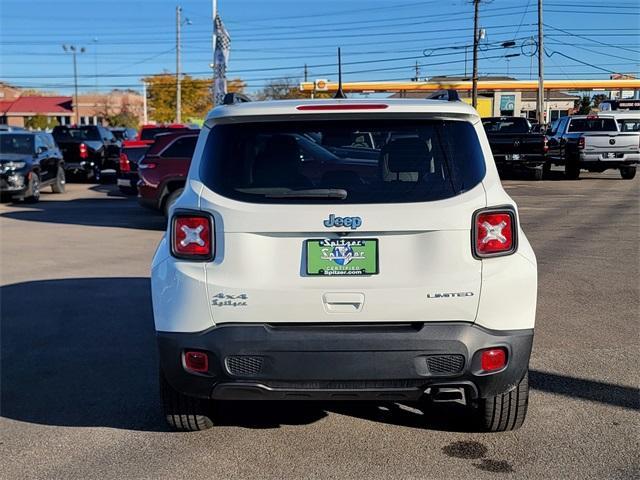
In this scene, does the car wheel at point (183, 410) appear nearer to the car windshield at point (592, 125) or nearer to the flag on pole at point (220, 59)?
the flag on pole at point (220, 59)

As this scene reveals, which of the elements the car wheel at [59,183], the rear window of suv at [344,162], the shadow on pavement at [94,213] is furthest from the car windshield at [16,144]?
the rear window of suv at [344,162]

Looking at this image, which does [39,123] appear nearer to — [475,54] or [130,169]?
[475,54]

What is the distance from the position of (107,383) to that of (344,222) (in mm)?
2526

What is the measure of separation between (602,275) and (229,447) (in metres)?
5.89

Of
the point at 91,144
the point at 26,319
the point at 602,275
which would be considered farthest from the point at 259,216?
the point at 91,144

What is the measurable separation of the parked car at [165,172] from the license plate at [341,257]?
31.6 ft

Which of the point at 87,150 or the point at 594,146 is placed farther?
the point at 87,150

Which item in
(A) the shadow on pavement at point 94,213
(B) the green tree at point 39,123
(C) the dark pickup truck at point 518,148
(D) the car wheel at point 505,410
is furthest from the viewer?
(B) the green tree at point 39,123

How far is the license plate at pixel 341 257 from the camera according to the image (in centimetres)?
356

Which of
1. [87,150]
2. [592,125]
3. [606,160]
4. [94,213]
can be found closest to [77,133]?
[87,150]

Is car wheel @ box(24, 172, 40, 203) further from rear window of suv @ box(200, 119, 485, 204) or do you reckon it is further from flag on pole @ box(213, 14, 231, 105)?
rear window of suv @ box(200, 119, 485, 204)

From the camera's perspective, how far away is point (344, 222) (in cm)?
353

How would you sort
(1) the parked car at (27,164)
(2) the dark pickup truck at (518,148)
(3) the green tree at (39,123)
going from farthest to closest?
(3) the green tree at (39,123) < (2) the dark pickup truck at (518,148) < (1) the parked car at (27,164)

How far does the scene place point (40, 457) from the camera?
13.1ft
